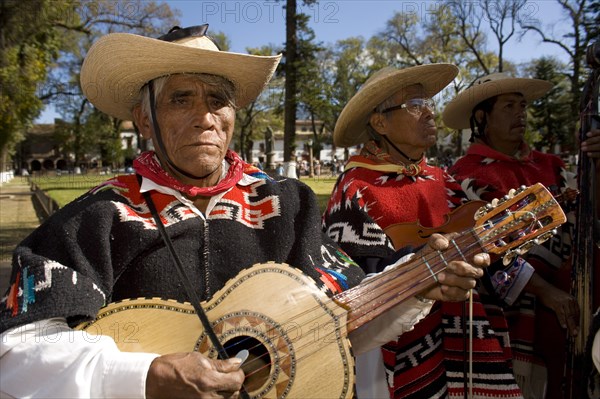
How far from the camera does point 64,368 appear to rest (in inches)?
54.7

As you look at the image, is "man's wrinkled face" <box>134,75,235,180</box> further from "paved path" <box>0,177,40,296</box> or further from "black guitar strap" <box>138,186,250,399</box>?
"paved path" <box>0,177,40,296</box>

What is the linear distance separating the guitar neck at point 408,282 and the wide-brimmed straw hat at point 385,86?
147cm

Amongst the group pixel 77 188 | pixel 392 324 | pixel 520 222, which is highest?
pixel 520 222

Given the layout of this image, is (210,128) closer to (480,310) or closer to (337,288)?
(337,288)

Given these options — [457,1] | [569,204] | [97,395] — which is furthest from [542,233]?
[457,1]

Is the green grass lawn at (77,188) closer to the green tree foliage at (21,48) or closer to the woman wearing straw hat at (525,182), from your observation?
the green tree foliage at (21,48)

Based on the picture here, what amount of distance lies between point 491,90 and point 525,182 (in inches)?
31.0

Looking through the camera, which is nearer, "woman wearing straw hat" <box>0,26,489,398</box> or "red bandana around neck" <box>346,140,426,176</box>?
"woman wearing straw hat" <box>0,26,489,398</box>

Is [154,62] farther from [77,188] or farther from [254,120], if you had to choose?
[254,120]

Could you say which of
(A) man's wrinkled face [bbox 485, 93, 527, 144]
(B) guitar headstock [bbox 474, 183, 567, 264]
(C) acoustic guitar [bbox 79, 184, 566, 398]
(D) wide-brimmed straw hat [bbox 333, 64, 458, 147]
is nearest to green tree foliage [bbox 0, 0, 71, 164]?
(D) wide-brimmed straw hat [bbox 333, 64, 458, 147]

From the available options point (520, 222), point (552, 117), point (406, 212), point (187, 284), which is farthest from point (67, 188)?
point (552, 117)

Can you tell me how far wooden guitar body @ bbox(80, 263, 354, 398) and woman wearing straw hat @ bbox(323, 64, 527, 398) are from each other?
30.2 inches

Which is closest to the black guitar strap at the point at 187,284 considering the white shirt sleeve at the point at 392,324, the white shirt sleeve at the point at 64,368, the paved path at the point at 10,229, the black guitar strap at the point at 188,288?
the black guitar strap at the point at 188,288

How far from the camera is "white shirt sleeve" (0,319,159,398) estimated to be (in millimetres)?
1382
